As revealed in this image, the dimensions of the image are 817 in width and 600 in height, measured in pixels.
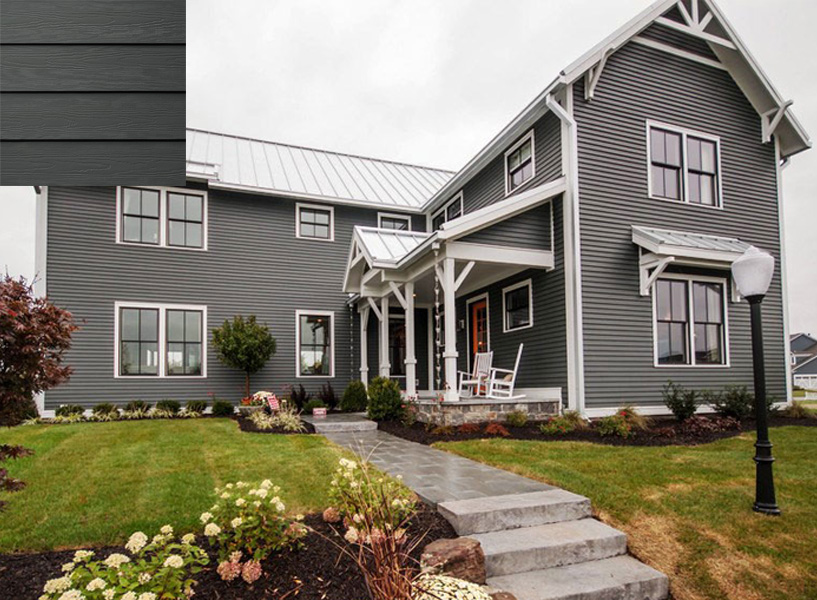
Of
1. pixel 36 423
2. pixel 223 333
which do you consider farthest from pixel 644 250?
pixel 36 423

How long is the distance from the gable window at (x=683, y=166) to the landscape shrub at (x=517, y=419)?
483 cm

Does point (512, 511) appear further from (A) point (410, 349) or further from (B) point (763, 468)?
(A) point (410, 349)

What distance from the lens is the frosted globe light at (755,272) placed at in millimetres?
4855

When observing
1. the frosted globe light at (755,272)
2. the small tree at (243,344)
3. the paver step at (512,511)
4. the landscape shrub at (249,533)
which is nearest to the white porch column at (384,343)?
the small tree at (243,344)

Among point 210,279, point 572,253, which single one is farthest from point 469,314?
point 210,279

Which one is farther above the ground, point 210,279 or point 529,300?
point 210,279

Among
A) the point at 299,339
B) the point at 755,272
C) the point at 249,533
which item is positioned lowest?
the point at 249,533

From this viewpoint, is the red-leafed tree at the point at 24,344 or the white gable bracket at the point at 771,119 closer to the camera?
the red-leafed tree at the point at 24,344

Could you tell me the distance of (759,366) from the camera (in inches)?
199

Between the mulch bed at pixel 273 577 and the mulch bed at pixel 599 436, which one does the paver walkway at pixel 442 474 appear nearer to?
the mulch bed at pixel 599 436

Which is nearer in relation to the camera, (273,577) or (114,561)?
(114,561)

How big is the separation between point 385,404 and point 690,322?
5.86 meters

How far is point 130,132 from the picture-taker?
156 cm

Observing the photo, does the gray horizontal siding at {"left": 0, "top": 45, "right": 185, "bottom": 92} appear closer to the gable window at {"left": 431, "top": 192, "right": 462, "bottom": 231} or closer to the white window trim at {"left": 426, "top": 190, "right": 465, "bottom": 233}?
the white window trim at {"left": 426, "top": 190, "right": 465, "bottom": 233}
